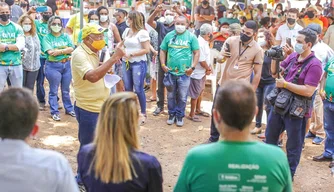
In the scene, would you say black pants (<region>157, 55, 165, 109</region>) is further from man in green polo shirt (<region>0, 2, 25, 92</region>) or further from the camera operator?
the camera operator

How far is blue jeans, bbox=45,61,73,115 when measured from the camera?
7270 mm

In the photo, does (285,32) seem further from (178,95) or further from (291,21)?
(178,95)

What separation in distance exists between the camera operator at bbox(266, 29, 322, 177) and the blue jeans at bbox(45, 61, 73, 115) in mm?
3840

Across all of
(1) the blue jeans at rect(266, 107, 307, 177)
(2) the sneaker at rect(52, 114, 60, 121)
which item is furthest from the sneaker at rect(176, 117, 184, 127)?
(1) the blue jeans at rect(266, 107, 307, 177)

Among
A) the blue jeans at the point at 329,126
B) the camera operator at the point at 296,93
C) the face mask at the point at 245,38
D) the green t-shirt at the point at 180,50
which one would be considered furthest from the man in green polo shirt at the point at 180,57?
the camera operator at the point at 296,93

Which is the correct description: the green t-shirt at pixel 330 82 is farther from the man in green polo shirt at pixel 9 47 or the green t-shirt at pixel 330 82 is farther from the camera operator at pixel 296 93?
the man in green polo shirt at pixel 9 47

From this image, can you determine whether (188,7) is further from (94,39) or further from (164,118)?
(94,39)

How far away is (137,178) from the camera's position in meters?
2.33

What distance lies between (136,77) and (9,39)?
2041 millimetres

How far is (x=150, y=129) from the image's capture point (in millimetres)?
7312

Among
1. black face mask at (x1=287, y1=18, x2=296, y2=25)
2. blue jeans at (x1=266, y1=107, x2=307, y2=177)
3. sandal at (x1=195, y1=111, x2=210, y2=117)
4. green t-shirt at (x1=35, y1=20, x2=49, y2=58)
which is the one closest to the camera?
blue jeans at (x1=266, y1=107, x2=307, y2=177)

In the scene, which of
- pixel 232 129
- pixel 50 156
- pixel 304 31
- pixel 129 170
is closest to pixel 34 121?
pixel 50 156

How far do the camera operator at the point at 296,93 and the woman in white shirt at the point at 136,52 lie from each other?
2.66 metres

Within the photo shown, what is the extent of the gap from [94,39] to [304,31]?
2.34m
